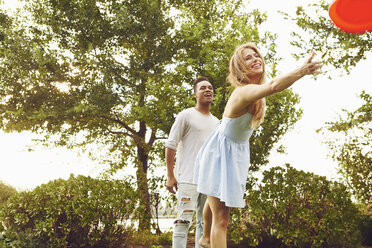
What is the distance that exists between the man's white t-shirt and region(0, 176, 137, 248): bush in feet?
8.02

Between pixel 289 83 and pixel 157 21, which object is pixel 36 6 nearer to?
pixel 157 21

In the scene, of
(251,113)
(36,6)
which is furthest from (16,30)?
(251,113)

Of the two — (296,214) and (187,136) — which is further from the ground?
(187,136)

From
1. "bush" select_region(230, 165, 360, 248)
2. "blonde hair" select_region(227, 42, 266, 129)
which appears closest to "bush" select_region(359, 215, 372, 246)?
"bush" select_region(230, 165, 360, 248)

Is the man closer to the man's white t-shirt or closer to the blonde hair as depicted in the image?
the man's white t-shirt

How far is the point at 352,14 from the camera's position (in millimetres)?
3822

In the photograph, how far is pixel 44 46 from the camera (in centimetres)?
1191

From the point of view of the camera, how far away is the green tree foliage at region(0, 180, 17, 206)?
10758 mm

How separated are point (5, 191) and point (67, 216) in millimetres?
6704

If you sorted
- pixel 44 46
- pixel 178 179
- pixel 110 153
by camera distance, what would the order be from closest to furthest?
pixel 178 179 < pixel 44 46 < pixel 110 153

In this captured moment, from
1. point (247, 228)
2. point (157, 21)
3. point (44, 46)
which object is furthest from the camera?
point (44, 46)

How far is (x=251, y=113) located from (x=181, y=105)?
196 inches

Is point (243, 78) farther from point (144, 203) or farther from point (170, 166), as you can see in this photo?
point (144, 203)

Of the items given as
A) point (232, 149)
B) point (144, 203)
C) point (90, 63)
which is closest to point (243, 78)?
point (232, 149)
